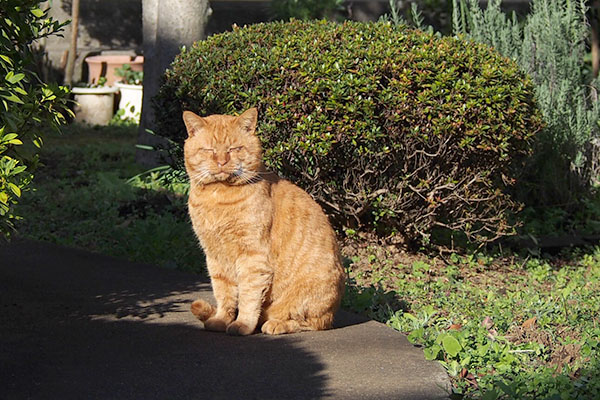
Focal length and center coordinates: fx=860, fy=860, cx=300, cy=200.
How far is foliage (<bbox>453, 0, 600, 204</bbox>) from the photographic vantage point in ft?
28.9

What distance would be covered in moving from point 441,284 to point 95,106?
27.8ft

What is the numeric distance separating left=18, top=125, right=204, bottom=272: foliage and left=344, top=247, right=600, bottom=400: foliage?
1633 mm

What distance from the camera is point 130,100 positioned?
1402 cm

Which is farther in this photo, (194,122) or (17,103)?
(194,122)

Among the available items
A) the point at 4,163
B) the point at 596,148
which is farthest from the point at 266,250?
the point at 596,148

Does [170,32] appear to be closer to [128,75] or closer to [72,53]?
[128,75]

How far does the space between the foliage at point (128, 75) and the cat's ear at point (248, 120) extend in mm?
9492

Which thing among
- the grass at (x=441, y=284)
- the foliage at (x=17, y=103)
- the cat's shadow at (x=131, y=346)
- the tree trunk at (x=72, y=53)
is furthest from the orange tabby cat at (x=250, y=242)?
the tree trunk at (x=72, y=53)

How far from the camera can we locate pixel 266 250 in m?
5.04

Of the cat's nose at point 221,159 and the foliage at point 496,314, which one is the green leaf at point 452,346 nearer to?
the foliage at point 496,314

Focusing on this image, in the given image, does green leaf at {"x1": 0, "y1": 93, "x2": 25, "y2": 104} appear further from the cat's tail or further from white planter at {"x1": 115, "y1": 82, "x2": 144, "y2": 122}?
white planter at {"x1": 115, "y1": 82, "x2": 144, "y2": 122}

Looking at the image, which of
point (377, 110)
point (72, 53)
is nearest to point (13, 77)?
point (377, 110)

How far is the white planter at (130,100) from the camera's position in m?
13.8

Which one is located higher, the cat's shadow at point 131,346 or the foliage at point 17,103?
the foliage at point 17,103
